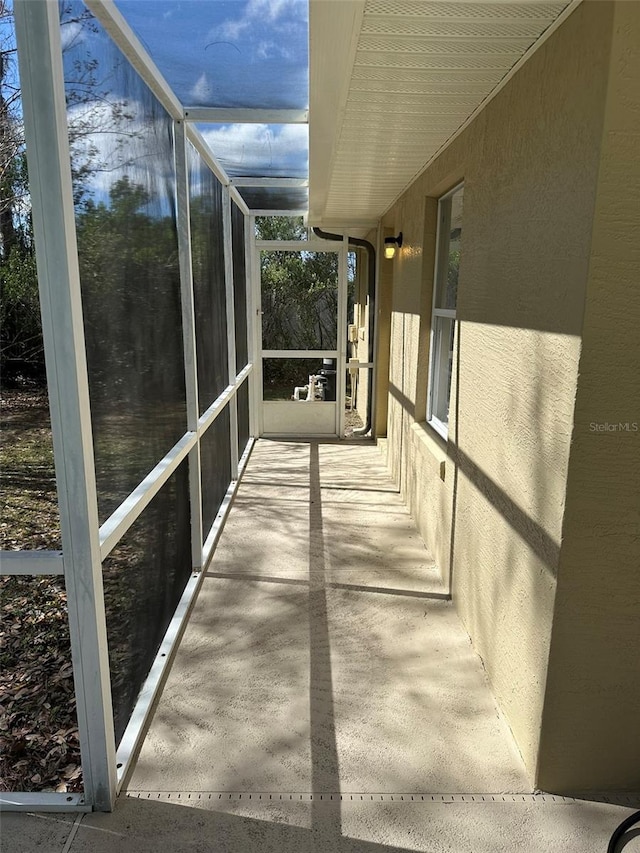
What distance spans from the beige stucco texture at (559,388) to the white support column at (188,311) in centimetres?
144

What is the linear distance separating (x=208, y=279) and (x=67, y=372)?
7.72 ft

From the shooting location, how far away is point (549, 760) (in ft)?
6.40

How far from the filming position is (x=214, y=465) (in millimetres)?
4055

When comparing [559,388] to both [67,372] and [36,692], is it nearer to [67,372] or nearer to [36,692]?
[67,372]

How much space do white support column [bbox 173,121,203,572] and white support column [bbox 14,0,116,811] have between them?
1.42 meters

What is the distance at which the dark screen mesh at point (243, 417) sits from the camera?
18.4 feet

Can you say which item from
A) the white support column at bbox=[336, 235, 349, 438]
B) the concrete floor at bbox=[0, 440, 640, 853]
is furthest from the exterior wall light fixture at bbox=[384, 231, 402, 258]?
the concrete floor at bbox=[0, 440, 640, 853]

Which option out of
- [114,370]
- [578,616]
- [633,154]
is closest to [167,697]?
[114,370]

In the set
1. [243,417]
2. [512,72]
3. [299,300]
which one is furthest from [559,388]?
[299,300]

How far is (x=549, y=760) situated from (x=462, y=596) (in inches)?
41.5

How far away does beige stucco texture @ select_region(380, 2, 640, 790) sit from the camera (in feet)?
5.24

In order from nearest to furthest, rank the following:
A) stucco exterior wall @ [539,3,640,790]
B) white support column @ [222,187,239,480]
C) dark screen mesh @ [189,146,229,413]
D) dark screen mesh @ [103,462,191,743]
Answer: stucco exterior wall @ [539,3,640,790] → dark screen mesh @ [103,462,191,743] → dark screen mesh @ [189,146,229,413] → white support column @ [222,187,239,480]

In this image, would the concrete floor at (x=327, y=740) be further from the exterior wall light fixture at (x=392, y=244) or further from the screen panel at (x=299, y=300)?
the screen panel at (x=299, y=300)

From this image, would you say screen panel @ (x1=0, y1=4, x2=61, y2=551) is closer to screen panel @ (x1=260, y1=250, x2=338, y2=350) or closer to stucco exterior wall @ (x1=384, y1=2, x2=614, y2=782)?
stucco exterior wall @ (x1=384, y1=2, x2=614, y2=782)
